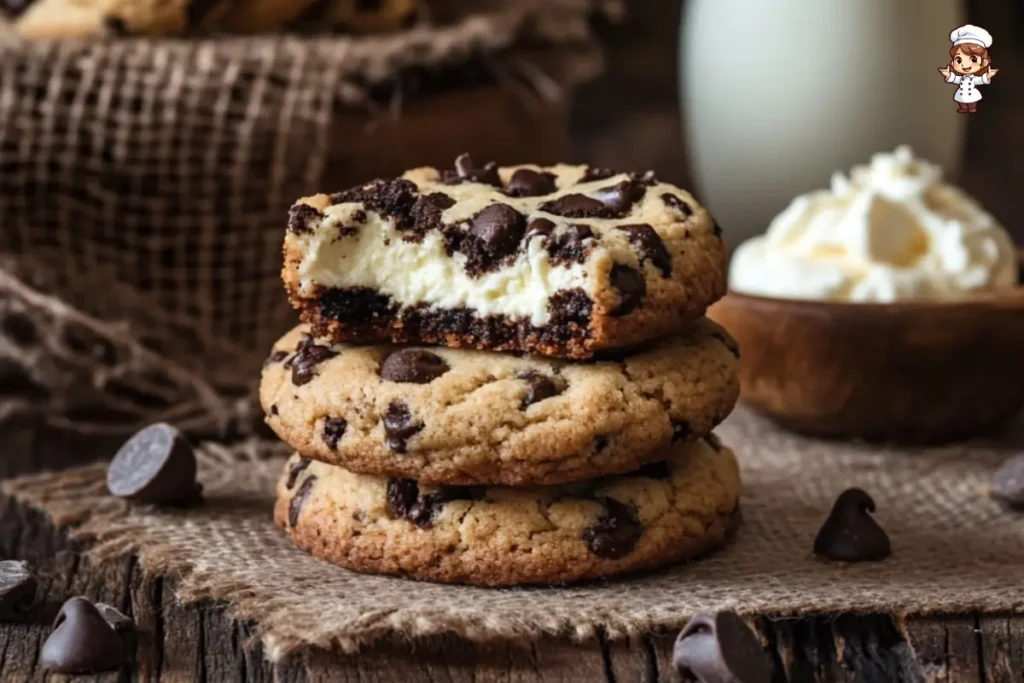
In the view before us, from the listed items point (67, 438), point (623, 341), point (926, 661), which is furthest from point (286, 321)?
point (926, 661)

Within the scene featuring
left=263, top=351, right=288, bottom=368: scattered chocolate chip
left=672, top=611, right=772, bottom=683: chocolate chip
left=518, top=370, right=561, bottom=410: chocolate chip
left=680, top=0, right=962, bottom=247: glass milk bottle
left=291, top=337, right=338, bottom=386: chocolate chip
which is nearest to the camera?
left=672, top=611, right=772, bottom=683: chocolate chip

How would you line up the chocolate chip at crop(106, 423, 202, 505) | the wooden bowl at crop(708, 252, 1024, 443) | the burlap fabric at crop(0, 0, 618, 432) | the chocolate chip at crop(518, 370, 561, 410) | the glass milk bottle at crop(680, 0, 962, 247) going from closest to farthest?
the chocolate chip at crop(518, 370, 561, 410), the chocolate chip at crop(106, 423, 202, 505), the wooden bowl at crop(708, 252, 1024, 443), the burlap fabric at crop(0, 0, 618, 432), the glass milk bottle at crop(680, 0, 962, 247)

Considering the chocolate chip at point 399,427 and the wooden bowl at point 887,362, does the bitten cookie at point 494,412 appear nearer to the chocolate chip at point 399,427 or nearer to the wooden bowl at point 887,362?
the chocolate chip at point 399,427

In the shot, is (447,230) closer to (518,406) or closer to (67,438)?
(518,406)

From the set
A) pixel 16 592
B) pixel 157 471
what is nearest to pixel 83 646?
pixel 16 592

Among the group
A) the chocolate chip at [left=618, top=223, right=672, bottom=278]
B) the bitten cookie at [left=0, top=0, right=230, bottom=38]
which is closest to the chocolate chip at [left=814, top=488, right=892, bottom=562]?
the chocolate chip at [left=618, top=223, right=672, bottom=278]

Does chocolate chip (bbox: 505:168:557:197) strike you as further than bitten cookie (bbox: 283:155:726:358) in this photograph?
Yes

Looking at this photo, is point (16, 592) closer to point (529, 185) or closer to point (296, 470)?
point (296, 470)

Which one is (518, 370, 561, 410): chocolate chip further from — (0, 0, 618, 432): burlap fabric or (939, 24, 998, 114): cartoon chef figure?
(0, 0, 618, 432): burlap fabric
